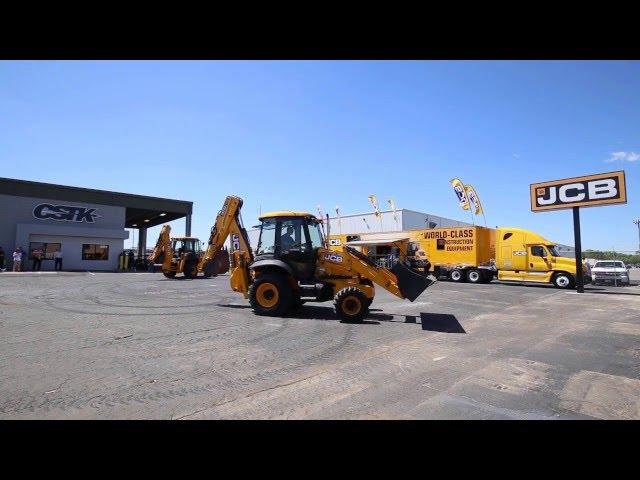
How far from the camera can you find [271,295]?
356 inches

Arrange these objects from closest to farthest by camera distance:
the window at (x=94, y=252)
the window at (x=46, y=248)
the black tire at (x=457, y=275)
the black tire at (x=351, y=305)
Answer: the black tire at (x=351, y=305) < the black tire at (x=457, y=275) < the window at (x=46, y=248) < the window at (x=94, y=252)

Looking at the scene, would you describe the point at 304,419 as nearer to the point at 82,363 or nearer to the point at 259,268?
the point at 82,363

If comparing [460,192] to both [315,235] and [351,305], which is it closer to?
[315,235]

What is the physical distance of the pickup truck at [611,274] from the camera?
22.1 metres

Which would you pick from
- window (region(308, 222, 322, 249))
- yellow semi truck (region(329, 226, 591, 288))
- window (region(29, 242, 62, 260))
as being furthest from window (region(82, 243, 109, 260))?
window (region(308, 222, 322, 249))

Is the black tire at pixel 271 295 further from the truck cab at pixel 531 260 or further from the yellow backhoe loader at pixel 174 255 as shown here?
the truck cab at pixel 531 260

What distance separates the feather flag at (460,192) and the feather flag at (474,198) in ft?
A: 0.88

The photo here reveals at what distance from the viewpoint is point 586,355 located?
576 centimetres

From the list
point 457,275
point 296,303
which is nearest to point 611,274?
point 457,275

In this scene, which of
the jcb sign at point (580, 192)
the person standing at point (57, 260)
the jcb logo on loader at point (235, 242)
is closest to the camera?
the jcb logo on loader at point (235, 242)

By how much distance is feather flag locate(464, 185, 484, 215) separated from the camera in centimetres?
3156

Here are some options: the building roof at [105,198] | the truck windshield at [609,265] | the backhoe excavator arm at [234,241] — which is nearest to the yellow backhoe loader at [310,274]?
the backhoe excavator arm at [234,241]
